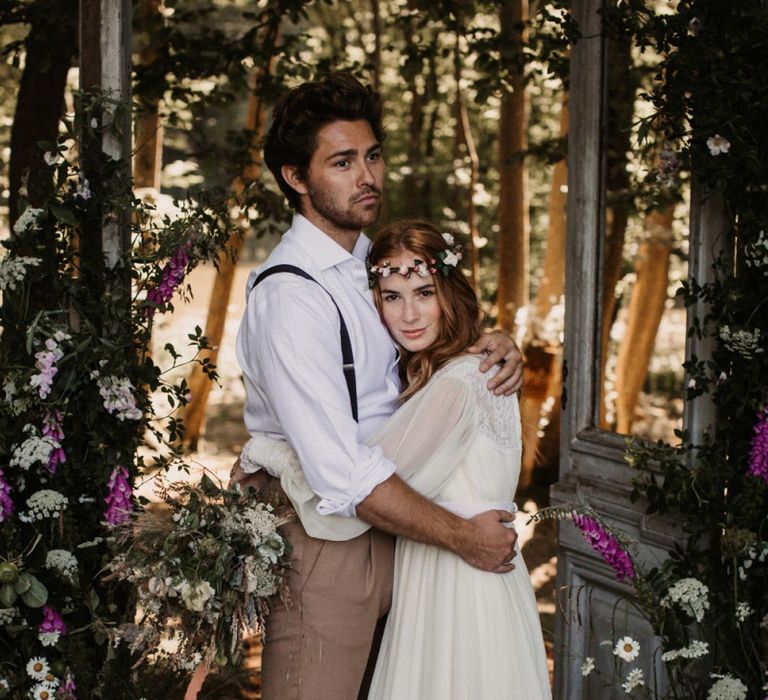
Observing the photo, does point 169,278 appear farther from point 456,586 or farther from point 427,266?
point 456,586

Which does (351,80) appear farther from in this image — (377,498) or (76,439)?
(76,439)

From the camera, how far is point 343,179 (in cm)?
262

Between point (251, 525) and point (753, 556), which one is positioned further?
point (753, 556)

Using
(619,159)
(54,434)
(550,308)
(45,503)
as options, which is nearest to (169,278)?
(54,434)

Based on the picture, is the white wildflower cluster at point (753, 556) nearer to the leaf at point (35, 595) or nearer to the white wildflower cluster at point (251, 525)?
the white wildflower cluster at point (251, 525)

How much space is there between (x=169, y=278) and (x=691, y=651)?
73.3 inches

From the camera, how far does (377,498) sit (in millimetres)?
2279

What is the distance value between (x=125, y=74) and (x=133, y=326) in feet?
2.61

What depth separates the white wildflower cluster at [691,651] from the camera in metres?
2.79

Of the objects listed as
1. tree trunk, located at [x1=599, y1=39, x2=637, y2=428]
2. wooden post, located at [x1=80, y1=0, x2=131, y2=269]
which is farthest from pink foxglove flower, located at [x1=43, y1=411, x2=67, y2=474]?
tree trunk, located at [x1=599, y1=39, x2=637, y2=428]

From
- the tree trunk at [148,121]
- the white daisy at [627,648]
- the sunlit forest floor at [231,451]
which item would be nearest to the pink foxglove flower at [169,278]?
the sunlit forest floor at [231,451]

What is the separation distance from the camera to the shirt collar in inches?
99.3

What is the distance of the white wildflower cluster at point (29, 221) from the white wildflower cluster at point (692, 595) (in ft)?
6.94

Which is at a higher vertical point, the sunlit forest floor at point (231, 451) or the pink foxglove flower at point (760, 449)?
the pink foxglove flower at point (760, 449)
